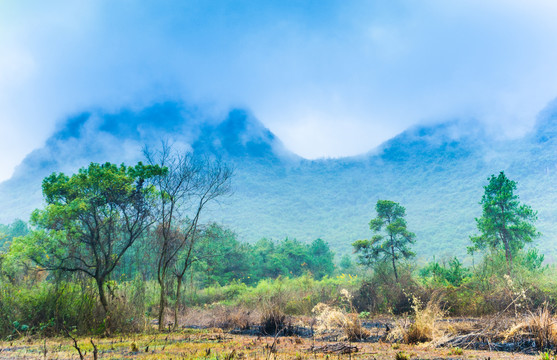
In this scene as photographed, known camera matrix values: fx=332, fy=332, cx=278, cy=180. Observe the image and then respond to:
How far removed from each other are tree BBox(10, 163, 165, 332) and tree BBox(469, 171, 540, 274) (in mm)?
27788

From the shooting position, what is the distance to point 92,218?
15.0 m

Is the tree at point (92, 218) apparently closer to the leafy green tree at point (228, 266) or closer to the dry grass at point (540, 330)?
the dry grass at point (540, 330)

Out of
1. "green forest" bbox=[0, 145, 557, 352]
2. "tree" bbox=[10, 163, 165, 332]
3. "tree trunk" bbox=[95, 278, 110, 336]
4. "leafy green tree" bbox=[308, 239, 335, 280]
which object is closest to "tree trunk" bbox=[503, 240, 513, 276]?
"green forest" bbox=[0, 145, 557, 352]

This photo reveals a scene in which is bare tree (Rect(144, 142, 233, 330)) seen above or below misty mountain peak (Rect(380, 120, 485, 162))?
below

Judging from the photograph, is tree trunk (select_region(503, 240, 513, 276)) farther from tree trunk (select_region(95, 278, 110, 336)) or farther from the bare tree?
tree trunk (select_region(95, 278, 110, 336))

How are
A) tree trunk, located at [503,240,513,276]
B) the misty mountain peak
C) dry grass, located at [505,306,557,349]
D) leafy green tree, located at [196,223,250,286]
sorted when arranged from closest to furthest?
dry grass, located at [505,306,557,349], tree trunk, located at [503,240,513,276], leafy green tree, located at [196,223,250,286], the misty mountain peak

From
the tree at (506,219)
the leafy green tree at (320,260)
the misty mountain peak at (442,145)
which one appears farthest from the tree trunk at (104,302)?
the misty mountain peak at (442,145)

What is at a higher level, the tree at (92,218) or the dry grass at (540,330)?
the tree at (92,218)

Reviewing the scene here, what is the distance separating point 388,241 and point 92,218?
21.9m

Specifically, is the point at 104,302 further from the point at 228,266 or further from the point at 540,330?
the point at 228,266

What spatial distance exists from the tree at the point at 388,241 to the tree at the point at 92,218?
726 inches

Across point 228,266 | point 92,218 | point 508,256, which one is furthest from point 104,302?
point 228,266

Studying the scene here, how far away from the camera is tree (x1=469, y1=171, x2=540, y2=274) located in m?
28.2

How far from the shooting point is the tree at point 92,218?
14.4m
